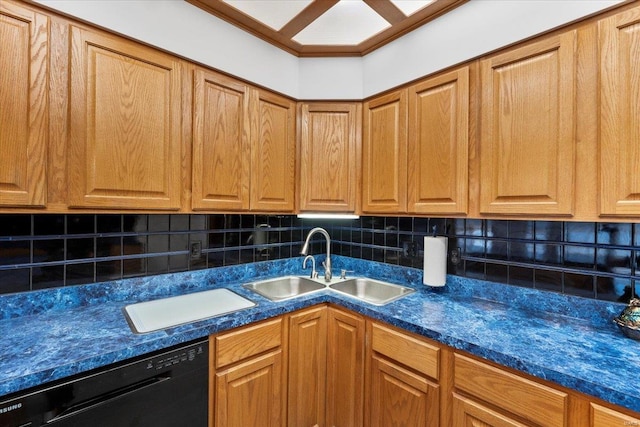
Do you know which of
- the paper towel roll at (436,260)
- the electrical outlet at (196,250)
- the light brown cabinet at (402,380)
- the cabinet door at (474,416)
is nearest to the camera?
the cabinet door at (474,416)

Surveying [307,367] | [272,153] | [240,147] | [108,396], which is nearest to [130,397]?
[108,396]

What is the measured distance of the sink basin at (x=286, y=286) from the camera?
1.95m

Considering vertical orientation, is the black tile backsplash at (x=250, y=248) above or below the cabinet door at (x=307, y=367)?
above

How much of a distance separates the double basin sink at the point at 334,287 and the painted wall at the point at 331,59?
1273 millimetres

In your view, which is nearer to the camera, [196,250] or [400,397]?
[400,397]

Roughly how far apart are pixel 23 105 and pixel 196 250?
1.01 m

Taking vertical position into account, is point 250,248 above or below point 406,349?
above

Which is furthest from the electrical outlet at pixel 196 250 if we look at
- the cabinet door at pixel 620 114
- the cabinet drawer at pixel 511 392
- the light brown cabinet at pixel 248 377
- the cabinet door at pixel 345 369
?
the cabinet door at pixel 620 114

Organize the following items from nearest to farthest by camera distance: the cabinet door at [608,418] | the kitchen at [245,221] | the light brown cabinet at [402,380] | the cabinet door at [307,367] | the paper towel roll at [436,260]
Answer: the cabinet door at [608,418]
the kitchen at [245,221]
the light brown cabinet at [402,380]
the cabinet door at [307,367]
the paper towel roll at [436,260]

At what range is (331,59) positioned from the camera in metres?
1.93

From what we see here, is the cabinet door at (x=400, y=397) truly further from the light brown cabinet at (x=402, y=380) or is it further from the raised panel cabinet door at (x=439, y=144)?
the raised panel cabinet door at (x=439, y=144)

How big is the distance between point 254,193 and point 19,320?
1171 millimetres

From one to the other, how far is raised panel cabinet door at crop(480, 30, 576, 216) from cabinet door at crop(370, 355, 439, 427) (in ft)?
2.78

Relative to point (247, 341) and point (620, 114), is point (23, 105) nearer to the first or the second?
point (247, 341)
